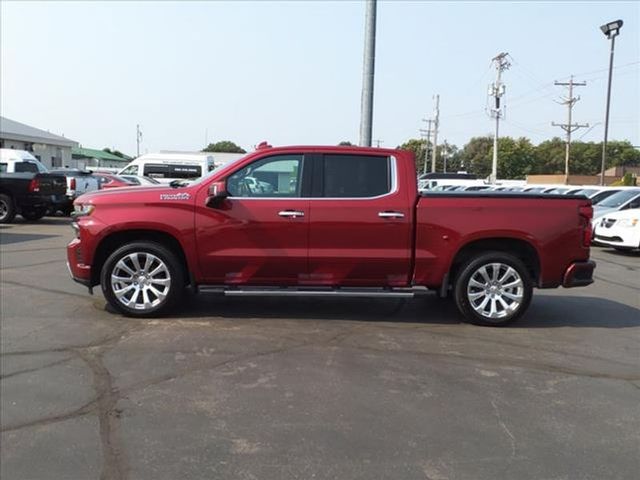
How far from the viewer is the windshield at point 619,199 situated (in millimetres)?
16453

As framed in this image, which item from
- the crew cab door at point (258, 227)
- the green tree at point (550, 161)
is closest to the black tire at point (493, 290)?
the crew cab door at point (258, 227)

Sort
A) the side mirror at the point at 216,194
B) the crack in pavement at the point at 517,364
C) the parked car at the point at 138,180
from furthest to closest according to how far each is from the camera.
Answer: the parked car at the point at 138,180, the side mirror at the point at 216,194, the crack in pavement at the point at 517,364

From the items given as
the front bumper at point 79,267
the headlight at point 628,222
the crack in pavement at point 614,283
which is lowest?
the crack in pavement at point 614,283

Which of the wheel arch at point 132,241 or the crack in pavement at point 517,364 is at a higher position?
the wheel arch at point 132,241

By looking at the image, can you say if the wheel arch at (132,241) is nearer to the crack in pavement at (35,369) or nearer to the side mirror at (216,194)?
the side mirror at (216,194)

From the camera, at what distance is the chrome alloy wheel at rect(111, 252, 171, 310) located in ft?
21.1

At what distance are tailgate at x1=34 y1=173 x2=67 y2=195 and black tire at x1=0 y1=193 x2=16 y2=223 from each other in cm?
92

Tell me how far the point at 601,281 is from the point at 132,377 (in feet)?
26.9

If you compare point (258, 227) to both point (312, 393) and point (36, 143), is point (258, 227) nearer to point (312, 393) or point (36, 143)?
point (312, 393)

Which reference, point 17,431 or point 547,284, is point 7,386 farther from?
point 547,284

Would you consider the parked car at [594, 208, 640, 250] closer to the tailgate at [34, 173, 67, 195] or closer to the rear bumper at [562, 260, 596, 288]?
the rear bumper at [562, 260, 596, 288]

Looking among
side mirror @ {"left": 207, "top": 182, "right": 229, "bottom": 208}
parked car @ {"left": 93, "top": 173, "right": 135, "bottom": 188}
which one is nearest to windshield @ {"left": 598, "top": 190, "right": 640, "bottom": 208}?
side mirror @ {"left": 207, "top": 182, "right": 229, "bottom": 208}

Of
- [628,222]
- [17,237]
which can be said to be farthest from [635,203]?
[17,237]

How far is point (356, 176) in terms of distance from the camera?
6.52 m
